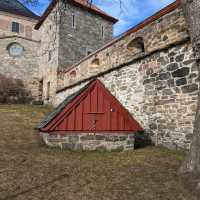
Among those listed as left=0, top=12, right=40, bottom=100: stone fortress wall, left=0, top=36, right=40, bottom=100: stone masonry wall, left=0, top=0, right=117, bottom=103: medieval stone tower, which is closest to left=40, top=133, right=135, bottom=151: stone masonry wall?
left=0, top=0, right=117, bottom=103: medieval stone tower

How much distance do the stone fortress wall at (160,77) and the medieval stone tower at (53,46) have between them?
6.69 metres

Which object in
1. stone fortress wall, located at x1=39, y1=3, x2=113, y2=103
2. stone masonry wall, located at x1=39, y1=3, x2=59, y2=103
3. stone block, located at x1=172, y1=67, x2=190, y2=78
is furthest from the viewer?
stone masonry wall, located at x1=39, y1=3, x2=59, y2=103

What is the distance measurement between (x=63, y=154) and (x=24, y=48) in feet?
69.0

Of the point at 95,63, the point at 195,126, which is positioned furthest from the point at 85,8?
the point at 195,126

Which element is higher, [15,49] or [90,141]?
[15,49]

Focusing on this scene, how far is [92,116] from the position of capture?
24.2 feet

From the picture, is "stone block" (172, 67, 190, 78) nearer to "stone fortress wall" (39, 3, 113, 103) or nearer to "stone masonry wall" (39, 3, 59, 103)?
"stone fortress wall" (39, 3, 113, 103)

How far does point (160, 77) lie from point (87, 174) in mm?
4466

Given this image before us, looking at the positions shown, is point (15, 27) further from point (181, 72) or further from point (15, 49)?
point (181, 72)

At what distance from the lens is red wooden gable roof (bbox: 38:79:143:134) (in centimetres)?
705

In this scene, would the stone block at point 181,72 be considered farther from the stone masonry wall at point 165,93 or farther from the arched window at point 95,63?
the arched window at point 95,63

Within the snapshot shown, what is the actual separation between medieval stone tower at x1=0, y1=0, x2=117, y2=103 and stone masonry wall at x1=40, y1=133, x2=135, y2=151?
10.3m

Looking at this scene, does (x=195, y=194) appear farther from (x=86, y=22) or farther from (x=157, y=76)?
(x=86, y=22)

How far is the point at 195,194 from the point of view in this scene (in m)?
4.05
